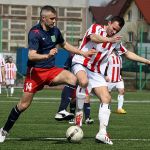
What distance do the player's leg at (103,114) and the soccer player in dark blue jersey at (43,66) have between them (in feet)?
1.79

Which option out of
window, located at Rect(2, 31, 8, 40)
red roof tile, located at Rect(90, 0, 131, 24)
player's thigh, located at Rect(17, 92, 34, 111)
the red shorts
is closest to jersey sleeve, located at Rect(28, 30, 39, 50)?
the red shorts

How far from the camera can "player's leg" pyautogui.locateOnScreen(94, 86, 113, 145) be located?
452 inches

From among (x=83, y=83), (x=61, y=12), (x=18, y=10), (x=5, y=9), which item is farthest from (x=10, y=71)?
(x=61, y=12)

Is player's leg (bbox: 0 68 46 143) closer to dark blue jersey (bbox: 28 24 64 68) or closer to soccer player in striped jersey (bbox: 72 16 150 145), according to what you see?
dark blue jersey (bbox: 28 24 64 68)

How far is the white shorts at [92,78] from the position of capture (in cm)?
1218

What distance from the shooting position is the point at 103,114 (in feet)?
38.5

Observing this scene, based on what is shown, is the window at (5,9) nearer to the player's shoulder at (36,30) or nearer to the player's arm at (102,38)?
the player's arm at (102,38)

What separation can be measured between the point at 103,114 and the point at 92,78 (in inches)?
32.8

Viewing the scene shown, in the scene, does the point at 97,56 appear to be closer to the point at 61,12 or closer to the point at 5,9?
the point at 5,9

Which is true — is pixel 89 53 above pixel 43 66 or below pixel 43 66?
above

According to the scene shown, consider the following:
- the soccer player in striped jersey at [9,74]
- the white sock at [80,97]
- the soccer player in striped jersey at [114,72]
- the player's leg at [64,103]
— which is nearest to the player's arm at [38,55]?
the white sock at [80,97]

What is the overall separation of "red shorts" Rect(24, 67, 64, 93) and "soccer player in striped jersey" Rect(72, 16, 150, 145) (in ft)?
2.21

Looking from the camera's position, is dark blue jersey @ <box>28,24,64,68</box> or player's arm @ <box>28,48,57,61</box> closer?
player's arm @ <box>28,48,57,61</box>

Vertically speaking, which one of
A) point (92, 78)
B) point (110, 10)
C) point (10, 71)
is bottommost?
point (10, 71)
